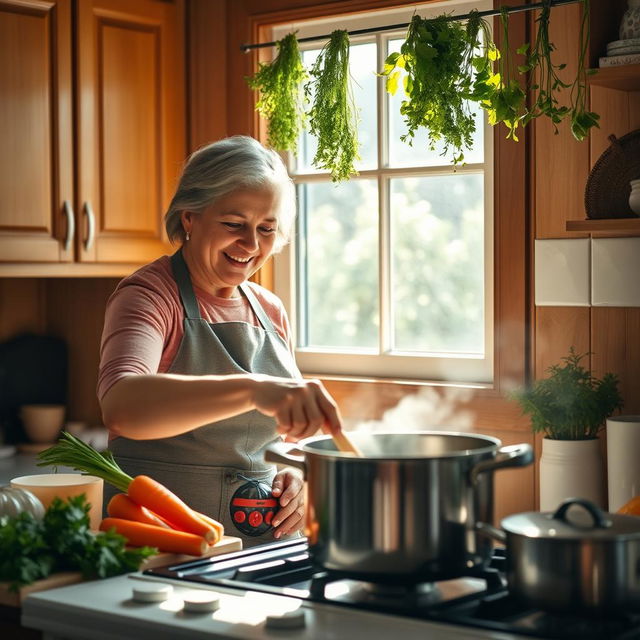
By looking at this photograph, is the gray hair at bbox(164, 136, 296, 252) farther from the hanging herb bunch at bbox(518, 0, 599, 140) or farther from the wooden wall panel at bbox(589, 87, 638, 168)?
the wooden wall panel at bbox(589, 87, 638, 168)

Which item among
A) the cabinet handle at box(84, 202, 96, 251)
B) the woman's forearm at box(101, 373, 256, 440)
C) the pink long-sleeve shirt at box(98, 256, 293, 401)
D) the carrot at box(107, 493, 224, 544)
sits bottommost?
the carrot at box(107, 493, 224, 544)

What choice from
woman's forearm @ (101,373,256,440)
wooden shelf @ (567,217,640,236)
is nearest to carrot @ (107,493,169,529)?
woman's forearm @ (101,373,256,440)

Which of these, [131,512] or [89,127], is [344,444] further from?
[89,127]

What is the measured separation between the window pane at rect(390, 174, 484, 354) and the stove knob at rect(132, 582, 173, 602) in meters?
1.87

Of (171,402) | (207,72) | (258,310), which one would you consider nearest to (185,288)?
(258,310)

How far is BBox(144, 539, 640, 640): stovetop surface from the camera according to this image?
3.78ft

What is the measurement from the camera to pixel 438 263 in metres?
3.11

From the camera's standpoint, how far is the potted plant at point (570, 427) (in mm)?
2449

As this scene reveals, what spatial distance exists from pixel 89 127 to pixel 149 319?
1.29 metres

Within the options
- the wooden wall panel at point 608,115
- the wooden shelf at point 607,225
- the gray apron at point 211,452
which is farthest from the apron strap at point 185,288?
the wooden wall panel at point 608,115

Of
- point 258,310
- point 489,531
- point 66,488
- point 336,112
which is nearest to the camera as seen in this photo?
point 489,531

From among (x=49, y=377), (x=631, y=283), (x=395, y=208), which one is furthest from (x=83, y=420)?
(x=631, y=283)

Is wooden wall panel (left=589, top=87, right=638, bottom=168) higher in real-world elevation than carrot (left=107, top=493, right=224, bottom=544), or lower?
higher

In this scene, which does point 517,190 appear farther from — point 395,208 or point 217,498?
point 217,498
